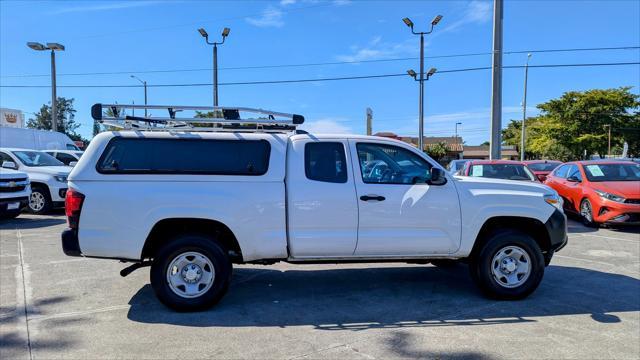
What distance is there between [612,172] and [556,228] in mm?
7049

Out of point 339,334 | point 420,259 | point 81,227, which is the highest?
point 81,227

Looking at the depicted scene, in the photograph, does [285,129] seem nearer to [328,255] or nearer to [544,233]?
[328,255]

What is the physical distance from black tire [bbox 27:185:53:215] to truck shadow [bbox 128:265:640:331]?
8301 millimetres

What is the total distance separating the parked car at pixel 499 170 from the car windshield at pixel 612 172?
5.48 ft

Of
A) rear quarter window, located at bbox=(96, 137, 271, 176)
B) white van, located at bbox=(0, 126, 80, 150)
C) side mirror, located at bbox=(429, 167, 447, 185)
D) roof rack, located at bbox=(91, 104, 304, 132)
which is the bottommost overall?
side mirror, located at bbox=(429, 167, 447, 185)

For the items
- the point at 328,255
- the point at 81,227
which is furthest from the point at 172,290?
the point at 328,255

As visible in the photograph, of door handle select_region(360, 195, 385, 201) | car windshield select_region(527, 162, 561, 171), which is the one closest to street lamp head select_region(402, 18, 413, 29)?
car windshield select_region(527, 162, 561, 171)

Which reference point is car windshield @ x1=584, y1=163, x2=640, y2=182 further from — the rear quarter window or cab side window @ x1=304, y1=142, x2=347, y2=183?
the rear quarter window

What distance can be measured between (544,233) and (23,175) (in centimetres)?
1110

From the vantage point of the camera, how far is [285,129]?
5.41 meters

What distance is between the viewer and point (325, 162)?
512 centimetres

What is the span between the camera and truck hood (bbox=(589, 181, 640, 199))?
9.62 metres

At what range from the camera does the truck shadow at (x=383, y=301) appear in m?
4.63

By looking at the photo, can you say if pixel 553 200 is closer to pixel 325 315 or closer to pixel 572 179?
pixel 325 315
